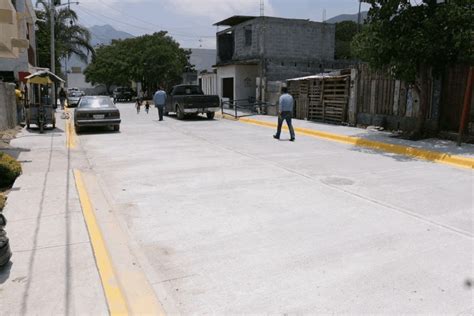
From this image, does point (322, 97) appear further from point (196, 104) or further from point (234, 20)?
point (234, 20)

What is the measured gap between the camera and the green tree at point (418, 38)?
1176 centimetres

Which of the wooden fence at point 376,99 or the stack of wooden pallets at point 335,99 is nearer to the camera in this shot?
the wooden fence at point 376,99

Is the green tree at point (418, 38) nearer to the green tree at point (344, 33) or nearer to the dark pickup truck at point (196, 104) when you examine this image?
the dark pickup truck at point (196, 104)

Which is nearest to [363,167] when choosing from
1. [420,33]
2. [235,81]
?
[420,33]

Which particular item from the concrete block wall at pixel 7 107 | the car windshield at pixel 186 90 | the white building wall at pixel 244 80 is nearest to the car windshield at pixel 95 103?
the concrete block wall at pixel 7 107

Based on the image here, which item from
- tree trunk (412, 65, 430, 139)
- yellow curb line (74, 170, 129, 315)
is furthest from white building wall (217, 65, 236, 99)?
yellow curb line (74, 170, 129, 315)

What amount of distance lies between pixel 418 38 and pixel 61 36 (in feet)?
124

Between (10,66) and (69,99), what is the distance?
48.7 ft

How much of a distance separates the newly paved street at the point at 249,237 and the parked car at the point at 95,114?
23.1 ft

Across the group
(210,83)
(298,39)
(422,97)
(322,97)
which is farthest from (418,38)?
(210,83)

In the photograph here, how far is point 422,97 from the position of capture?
13.8 metres

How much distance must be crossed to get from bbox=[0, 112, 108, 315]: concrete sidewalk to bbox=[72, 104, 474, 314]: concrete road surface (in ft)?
1.95

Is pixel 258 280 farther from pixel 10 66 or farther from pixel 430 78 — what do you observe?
pixel 10 66

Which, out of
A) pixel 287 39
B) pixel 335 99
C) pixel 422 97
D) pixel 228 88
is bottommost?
pixel 335 99
